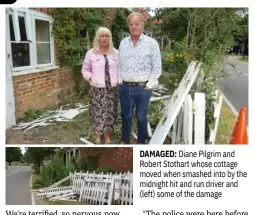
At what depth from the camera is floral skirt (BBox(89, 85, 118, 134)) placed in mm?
1962

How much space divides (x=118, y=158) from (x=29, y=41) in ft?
5.08

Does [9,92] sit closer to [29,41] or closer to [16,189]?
[29,41]

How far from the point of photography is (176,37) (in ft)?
8.18

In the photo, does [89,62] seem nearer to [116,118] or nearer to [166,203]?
[116,118]

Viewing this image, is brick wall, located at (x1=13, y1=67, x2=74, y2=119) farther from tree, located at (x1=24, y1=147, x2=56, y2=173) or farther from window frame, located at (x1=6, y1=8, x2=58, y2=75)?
tree, located at (x1=24, y1=147, x2=56, y2=173)

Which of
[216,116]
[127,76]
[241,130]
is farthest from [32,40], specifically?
[241,130]

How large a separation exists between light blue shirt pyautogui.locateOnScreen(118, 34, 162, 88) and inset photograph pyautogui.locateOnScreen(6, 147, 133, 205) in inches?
18.8

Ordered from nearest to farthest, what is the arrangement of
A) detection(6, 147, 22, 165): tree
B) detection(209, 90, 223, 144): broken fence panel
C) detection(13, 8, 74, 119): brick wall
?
detection(6, 147, 22, 165): tree
detection(209, 90, 223, 144): broken fence panel
detection(13, 8, 74, 119): brick wall

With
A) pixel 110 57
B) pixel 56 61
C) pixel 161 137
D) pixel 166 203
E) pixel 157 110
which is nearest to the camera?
pixel 166 203

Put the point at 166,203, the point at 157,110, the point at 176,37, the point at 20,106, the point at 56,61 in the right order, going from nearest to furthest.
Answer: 1. the point at 166,203
2. the point at 20,106
3. the point at 157,110
4. the point at 176,37
5. the point at 56,61

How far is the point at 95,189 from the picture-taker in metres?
1.73

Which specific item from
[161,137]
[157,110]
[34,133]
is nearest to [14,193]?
[34,133]

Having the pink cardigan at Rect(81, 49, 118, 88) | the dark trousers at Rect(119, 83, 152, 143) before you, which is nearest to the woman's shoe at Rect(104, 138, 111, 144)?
the dark trousers at Rect(119, 83, 152, 143)

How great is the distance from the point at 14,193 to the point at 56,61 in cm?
160
